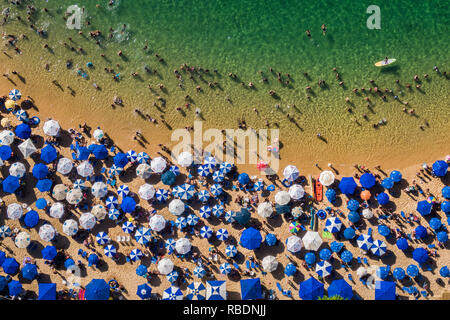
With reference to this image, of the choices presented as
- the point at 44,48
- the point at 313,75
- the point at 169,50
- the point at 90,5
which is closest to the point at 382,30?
the point at 313,75

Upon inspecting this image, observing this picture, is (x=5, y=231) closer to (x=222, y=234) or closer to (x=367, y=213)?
(x=222, y=234)

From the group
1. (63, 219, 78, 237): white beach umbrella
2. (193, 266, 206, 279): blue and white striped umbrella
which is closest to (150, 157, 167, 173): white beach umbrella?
(63, 219, 78, 237): white beach umbrella

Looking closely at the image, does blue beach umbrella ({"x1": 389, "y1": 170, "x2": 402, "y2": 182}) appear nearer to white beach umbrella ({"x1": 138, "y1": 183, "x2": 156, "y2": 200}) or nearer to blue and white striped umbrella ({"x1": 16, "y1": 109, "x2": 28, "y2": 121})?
white beach umbrella ({"x1": 138, "y1": 183, "x2": 156, "y2": 200})

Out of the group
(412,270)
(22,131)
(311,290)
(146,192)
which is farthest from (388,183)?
(22,131)

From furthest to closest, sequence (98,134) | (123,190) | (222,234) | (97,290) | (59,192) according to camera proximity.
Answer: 1. (98,134)
2. (59,192)
3. (123,190)
4. (222,234)
5. (97,290)

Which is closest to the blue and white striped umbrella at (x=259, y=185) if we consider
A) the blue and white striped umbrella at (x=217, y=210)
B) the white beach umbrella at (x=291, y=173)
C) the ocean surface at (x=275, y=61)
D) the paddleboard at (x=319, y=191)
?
the white beach umbrella at (x=291, y=173)

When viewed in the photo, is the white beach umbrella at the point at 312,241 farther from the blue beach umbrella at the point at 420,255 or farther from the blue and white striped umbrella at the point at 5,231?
the blue and white striped umbrella at the point at 5,231
